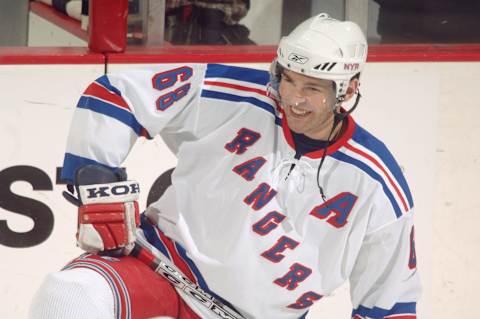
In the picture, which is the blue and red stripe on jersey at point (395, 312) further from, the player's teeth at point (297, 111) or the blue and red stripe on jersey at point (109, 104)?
the blue and red stripe on jersey at point (109, 104)

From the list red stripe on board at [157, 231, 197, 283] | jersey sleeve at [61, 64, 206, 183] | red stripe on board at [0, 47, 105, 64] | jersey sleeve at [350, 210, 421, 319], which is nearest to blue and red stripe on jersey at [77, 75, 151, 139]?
jersey sleeve at [61, 64, 206, 183]

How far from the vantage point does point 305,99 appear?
239cm

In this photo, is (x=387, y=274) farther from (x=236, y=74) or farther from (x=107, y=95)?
(x=107, y=95)

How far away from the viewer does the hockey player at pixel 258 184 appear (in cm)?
243

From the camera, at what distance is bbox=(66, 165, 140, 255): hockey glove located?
2373 mm

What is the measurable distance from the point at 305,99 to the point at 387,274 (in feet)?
1.46

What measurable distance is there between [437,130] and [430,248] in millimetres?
334

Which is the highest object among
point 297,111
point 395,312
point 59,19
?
point 297,111

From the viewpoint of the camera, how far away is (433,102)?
331 centimetres

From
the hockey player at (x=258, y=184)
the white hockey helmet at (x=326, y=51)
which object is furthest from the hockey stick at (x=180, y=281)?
the white hockey helmet at (x=326, y=51)

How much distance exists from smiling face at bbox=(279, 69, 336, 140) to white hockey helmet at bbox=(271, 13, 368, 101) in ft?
0.07

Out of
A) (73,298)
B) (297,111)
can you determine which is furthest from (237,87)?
(73,298)

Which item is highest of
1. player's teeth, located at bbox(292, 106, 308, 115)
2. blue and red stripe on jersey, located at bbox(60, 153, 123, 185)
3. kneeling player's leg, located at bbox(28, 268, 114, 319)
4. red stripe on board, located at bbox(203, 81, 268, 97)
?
red stripe on board, located at bbox(203, 81, 268, 97)

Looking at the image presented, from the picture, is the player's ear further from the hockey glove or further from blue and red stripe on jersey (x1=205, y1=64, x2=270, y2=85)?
the hockey glove
